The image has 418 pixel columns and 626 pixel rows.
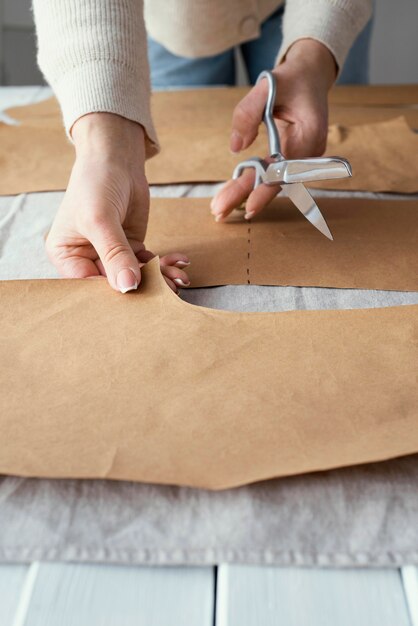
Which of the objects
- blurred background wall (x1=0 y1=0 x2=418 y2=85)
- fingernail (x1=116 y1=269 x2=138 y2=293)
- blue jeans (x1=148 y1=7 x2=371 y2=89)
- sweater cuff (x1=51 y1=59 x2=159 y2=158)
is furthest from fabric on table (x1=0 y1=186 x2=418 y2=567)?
blurred background wall (x1=0 y1=0 x2=418 y2=85)

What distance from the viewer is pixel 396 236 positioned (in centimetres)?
80

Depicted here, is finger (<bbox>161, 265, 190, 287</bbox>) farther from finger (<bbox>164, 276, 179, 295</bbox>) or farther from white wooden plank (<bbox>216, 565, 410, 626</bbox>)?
white wooden plank (<bbox>216, 565, 410, 626</bbox>)

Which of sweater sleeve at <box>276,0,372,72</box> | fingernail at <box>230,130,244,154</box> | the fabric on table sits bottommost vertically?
the fabric on table

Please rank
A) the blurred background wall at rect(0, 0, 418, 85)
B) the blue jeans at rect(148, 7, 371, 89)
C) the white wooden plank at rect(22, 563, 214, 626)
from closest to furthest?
the white wooden plank at rect(22, 563, 214, 626) < the blue jeans at rect(148, 7, 371, 89) < the blurred background wall at rect(0, 0, 418, 85)

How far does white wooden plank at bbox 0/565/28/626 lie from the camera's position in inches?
16.3

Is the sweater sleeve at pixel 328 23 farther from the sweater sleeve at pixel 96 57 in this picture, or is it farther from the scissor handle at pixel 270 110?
the sweater sleeve at pixel 96 57

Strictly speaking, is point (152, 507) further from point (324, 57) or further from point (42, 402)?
point (324, 57)

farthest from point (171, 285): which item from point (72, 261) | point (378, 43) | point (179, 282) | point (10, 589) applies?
point (378, 43)

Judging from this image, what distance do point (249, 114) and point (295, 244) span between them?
20cm

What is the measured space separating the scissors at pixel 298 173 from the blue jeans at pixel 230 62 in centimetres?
53

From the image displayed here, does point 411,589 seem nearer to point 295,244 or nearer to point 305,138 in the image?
point 295,244

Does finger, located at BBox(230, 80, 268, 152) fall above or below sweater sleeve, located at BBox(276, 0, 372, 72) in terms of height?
below

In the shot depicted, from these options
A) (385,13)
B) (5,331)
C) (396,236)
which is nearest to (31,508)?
(5,331)

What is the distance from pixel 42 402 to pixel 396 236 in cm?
46
